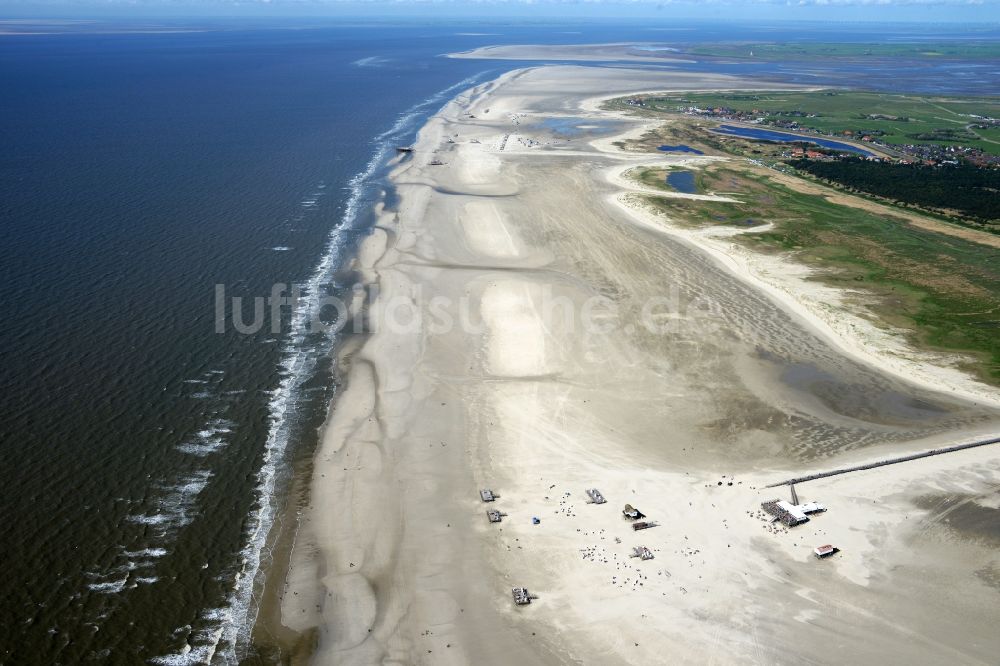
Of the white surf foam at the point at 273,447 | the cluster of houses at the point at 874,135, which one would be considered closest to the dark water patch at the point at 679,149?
the cluster of houses at the point at 874,135

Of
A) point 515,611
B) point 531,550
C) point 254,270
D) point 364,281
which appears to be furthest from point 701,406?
point 254,270

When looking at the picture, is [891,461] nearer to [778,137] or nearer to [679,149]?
[679,149]

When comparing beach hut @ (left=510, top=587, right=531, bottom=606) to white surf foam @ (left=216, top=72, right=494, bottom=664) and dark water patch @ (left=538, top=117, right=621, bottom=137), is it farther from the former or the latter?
dark water patch @ (left=538, top=117, right=621, bottom=137)

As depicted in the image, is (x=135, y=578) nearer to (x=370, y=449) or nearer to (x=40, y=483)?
(x=40, y=483)

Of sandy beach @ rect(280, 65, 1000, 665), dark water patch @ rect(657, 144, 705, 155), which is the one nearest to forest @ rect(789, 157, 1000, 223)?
dark water patch @ rect(657, 144, 705, 155)

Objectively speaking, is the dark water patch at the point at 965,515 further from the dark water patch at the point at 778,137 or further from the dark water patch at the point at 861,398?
the dark water patch at the point at 778,137
